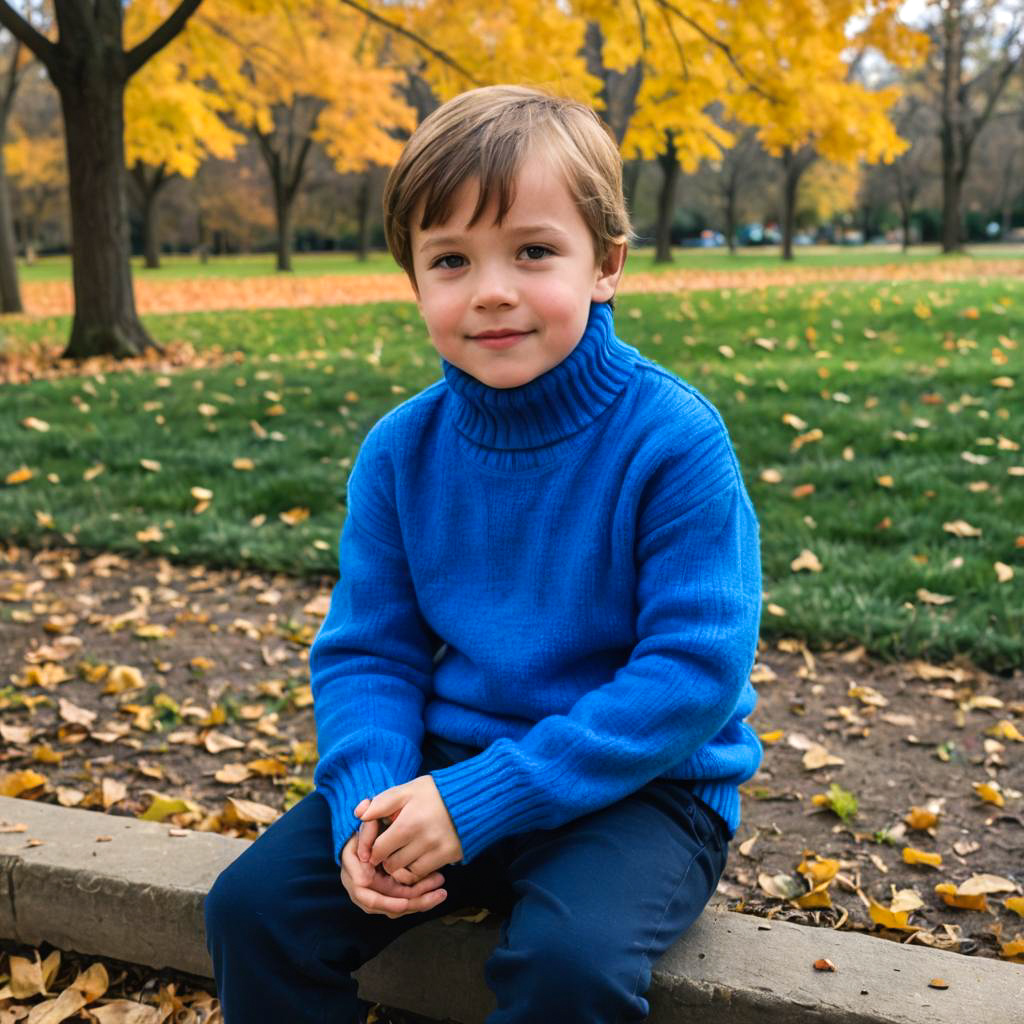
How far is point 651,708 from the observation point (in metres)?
1.61

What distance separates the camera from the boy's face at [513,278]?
5.55 feet

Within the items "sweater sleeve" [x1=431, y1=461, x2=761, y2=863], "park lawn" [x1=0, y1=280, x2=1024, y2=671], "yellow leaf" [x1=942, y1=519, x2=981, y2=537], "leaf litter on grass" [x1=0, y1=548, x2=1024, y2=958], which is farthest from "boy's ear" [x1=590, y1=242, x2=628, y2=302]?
"yellow leaf" [x1=942, y1=519, x2=981, y2=537]

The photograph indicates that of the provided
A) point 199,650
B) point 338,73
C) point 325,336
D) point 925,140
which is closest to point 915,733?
point 199,650

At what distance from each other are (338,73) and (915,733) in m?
19.5

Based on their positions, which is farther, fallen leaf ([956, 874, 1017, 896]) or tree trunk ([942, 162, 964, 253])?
tree trunk ([942, 162, 964, 253])

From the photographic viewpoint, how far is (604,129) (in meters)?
1.85

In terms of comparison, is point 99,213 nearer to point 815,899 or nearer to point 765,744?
point 765,744

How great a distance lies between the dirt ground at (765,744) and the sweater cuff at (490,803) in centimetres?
66

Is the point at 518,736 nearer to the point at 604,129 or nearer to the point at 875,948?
the point at 875,948

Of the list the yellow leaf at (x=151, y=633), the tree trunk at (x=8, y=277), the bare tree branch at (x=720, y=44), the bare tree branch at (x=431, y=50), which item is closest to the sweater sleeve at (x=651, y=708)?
the yellow leaf at (x=151, y=633)

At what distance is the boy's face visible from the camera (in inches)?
66.6

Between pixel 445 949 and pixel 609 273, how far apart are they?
117 centimetres

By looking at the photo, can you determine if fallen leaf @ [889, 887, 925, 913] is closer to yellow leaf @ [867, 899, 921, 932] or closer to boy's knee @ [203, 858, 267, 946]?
yellow leaf @ [867, 899, 921, 932]

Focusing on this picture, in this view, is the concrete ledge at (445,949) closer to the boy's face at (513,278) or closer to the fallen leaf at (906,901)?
the fallen leaf at (906,901)
